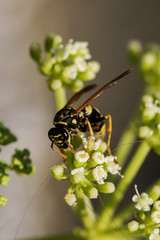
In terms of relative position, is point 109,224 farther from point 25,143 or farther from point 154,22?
point 154,22

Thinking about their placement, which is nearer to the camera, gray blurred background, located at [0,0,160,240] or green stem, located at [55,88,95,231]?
green stem, located at [55,88,95,231]

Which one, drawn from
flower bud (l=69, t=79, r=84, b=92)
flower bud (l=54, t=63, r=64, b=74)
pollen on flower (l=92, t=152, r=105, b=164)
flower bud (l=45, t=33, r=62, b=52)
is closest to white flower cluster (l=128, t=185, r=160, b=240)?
pollen on flower (l=92, t=152, r=105, b=164)

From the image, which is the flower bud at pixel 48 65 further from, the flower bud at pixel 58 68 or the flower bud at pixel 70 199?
the flower bud at pixel 70 199

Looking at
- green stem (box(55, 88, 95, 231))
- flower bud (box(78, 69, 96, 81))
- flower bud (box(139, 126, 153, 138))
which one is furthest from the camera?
flower bud (box(78, 69, 96, 81))

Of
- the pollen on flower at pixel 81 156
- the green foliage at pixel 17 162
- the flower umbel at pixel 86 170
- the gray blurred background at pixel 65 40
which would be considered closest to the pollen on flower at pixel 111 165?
the flower umbel at pixel 86 170

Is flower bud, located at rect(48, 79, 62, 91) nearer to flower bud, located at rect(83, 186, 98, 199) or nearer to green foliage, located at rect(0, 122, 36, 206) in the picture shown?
green foliage, located at rect(0, 122, 36, 206)

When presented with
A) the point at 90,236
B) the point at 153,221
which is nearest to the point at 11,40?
the point at 90,236
